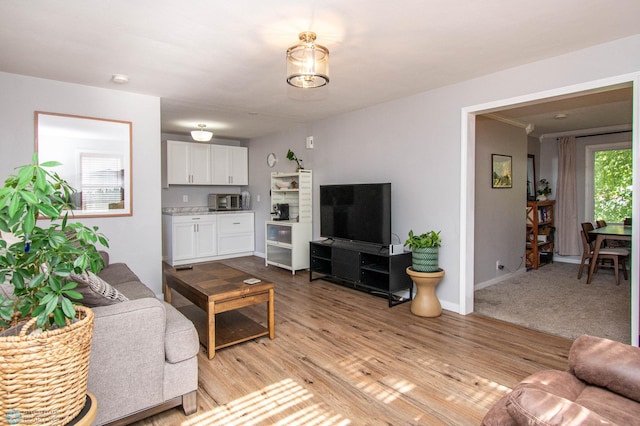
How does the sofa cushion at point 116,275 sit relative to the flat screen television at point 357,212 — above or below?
below

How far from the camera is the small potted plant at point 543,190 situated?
6224 mm

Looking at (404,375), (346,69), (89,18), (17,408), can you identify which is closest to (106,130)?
(89,18)

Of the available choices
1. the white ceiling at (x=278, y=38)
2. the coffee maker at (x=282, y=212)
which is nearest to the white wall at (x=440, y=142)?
the white ceiling at (x=278, y=38)

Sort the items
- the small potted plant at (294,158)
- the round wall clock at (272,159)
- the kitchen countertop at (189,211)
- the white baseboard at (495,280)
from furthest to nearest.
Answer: the round wall clock at (272,159), the kitchen countertop at (189,211), the small potted plant at (294,158), the white baseboard at (495,280)

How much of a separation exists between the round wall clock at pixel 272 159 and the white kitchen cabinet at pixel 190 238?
1.40 meters

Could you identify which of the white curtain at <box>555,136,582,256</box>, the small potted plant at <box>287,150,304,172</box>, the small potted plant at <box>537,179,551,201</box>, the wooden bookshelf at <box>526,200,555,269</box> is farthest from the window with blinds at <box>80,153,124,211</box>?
the white curtain at <box>555,136,582,256</box>

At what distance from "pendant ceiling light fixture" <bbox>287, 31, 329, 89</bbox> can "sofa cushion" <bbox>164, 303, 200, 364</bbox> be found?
5.67 ft

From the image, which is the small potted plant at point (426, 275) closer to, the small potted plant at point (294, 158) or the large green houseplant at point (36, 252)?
the small potted plant at point (294, 158)

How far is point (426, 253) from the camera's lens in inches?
140

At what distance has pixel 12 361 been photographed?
1044mm

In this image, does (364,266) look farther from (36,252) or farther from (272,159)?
(36,252)

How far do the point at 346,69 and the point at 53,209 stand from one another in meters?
2.60

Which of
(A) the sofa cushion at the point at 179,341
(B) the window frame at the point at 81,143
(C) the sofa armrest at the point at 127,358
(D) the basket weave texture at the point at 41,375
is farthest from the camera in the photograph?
(B) the window frame at the point at 81,143

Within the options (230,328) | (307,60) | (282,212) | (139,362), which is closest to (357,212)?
(282,212)
